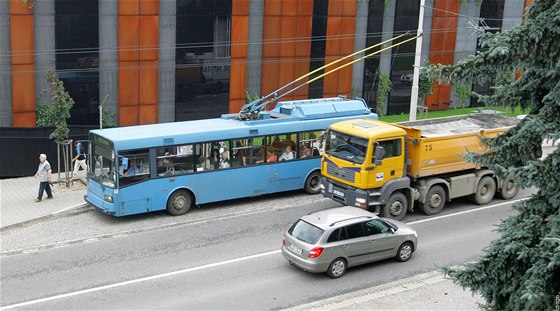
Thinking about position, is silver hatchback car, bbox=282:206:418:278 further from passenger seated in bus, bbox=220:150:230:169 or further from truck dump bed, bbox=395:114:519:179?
passenger seated in bus, bbox=220:150:230:169

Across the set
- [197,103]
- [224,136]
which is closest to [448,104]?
[197,103]

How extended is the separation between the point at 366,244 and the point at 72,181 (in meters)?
11.6

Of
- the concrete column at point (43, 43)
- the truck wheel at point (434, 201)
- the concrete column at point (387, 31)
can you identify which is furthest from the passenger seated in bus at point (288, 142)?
the concrete column at point (387, 31)

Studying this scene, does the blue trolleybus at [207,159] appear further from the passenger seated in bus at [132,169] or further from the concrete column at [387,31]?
the concrete column at [387,31]

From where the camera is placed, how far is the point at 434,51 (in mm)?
36000

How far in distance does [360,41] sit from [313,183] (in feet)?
41.1

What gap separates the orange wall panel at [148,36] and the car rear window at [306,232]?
1402 centimetres

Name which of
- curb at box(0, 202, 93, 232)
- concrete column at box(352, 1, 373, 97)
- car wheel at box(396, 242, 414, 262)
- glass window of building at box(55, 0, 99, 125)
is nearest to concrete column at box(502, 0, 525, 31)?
concrete column at box(352, 1, 373, 97)

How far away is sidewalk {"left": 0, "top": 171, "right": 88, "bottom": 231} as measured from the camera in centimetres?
1919

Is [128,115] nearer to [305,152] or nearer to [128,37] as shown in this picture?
[128,37]

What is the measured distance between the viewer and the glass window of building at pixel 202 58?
27.7 meters

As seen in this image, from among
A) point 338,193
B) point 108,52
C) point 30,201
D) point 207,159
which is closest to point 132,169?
point 207,159

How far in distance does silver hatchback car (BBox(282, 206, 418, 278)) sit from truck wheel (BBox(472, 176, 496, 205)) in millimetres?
5917

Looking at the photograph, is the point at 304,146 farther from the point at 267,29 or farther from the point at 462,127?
the point at 267,29
